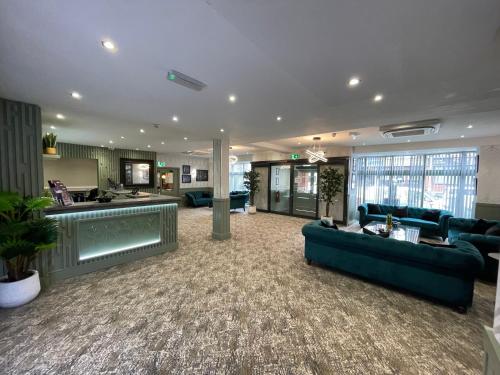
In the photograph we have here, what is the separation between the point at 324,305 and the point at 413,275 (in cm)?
136

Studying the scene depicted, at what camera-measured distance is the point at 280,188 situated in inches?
366

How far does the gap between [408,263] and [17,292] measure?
5160mm

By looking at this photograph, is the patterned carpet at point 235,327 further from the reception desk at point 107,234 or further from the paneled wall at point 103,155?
the paneled wall at point 103,155

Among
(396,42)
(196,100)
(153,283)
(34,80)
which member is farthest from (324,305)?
(34,80)

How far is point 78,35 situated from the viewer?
156cm

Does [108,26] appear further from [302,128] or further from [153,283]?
[302,128]

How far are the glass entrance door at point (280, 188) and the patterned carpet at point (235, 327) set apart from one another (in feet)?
18.4

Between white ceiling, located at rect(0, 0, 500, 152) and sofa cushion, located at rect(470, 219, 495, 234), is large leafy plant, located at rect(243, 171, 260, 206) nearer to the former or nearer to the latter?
white ceiling, located at rect(0, 0, 500, 152)

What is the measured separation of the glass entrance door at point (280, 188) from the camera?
29.7ft

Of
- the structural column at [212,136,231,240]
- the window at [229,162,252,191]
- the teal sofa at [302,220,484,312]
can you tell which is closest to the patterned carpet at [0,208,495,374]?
the teal sofa at [302,220,484,312]

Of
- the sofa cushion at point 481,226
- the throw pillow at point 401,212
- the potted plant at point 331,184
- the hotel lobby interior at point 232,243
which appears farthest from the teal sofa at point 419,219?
the potted plant at point 331,184

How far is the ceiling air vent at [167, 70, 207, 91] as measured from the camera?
210 centimetres

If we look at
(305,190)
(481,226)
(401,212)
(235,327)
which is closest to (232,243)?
(235,327)

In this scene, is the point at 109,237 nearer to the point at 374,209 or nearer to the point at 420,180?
the point at 374,209
